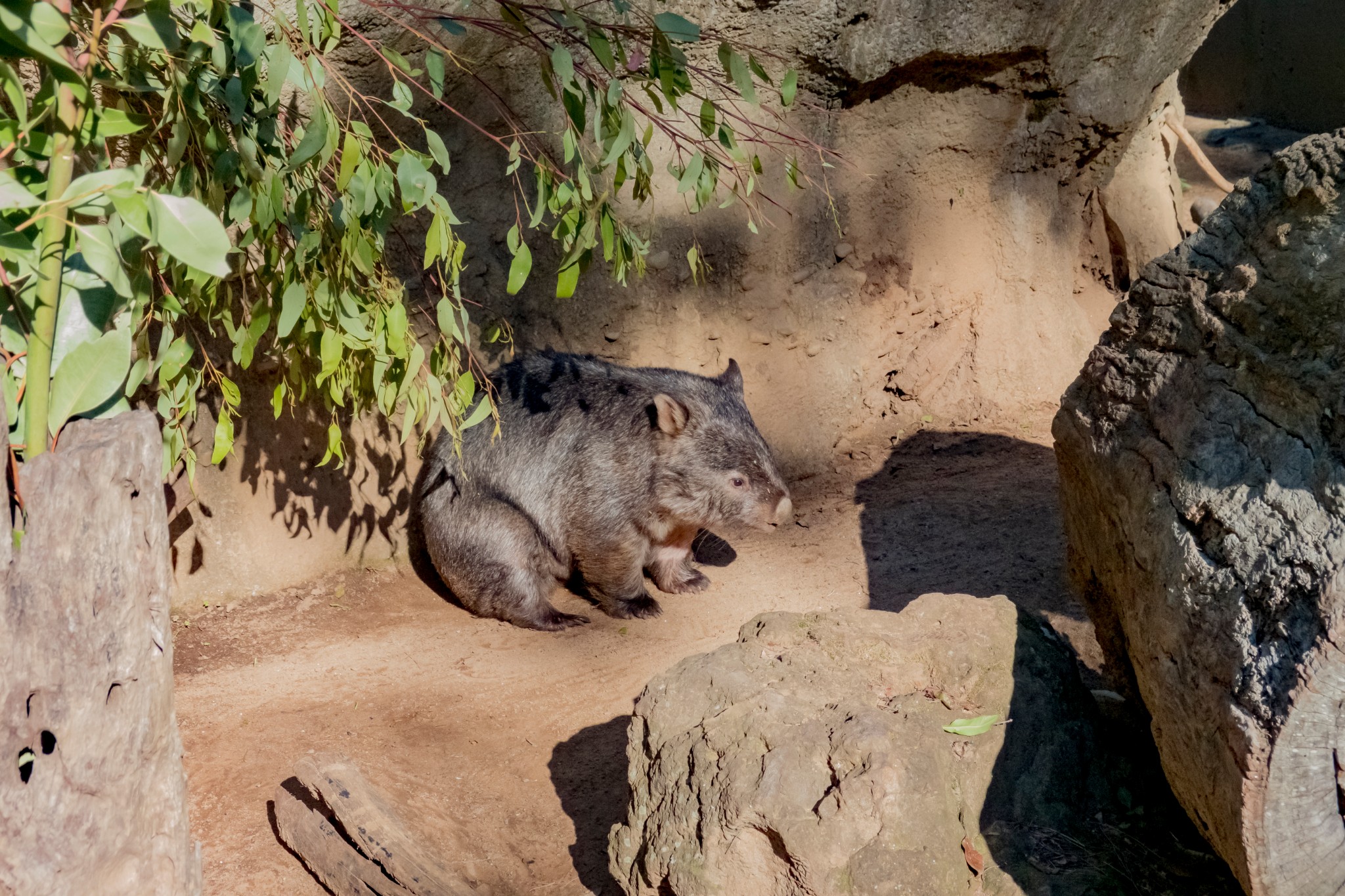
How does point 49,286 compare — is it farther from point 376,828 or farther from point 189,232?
point 376,828

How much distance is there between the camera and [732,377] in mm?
5570

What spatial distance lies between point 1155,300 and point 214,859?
10.4 feet

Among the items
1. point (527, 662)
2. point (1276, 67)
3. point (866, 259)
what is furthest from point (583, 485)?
point (1276, 67)

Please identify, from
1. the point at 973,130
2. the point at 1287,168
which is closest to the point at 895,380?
the point at 973,130

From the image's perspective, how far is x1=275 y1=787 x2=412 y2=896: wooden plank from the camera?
2895mm

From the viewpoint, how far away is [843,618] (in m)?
3.12

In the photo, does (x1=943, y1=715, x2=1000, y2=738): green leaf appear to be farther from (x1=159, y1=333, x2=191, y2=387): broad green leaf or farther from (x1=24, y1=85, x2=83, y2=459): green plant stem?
(x1=159, y1=333, x2=191, y2=387): broad green leaf

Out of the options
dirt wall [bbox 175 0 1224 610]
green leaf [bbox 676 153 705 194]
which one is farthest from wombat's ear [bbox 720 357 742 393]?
green leaf [bbox 676 153 705 194]

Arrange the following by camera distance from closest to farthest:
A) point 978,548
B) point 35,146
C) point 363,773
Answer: point 35,146, point 363,773, point 978,548

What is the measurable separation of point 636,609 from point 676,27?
3297mm

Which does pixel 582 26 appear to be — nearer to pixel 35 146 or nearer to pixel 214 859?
pixel 35 146

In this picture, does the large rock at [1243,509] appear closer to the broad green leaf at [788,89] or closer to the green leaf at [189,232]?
the broad green leaf at [788,89]

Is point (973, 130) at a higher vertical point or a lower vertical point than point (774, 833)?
higher

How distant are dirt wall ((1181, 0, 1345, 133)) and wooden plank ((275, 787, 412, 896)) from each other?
10737 millimetres
